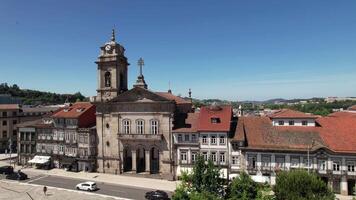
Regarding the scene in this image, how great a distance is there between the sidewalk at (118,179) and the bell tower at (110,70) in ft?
51.8

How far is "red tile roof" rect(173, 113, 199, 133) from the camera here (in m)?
52.5

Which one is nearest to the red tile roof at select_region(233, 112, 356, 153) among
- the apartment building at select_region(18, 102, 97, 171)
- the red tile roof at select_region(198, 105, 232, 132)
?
the red tile roof at select_region(198, 105, 232, 132)

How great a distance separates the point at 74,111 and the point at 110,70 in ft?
40.8

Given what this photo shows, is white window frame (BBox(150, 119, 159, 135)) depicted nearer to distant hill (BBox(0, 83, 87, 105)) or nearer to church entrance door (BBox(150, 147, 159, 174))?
church entrance door (BBox(150, 147, 159, 174))

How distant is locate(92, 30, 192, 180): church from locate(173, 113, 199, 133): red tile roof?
1.12 metres

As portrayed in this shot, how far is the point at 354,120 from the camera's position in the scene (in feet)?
160

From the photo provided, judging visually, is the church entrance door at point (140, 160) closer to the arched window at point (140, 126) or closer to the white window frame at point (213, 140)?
the arched window at point (140, 126)

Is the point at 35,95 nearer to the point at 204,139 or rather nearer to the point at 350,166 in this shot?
the point at 204,139

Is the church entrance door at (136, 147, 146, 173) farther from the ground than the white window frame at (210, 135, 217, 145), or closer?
closer

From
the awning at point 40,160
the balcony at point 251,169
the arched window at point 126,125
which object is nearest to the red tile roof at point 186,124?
the arched window at point 126,125

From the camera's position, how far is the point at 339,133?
47.0m

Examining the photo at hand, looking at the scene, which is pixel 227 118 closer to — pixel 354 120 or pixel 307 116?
pixel 307 116

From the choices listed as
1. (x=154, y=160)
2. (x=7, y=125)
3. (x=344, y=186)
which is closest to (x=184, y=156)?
(x=154, y=160)

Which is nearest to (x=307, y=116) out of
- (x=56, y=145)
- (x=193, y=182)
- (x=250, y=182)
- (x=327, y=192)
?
(x=327, y=192)
